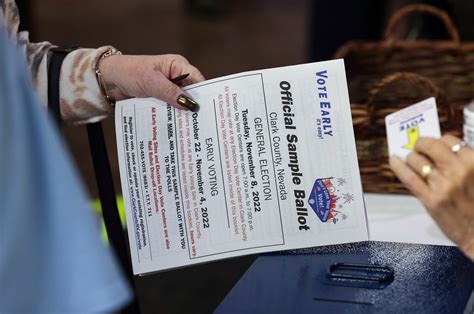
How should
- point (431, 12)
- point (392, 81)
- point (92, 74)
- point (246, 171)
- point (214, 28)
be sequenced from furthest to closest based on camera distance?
1. point (214, 28)
2. point (431, 12)
3. point (392, 81)
4. point (92, 74)
5. point (246, 171)

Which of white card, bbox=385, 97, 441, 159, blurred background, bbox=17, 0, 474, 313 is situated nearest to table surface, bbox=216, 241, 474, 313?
white card, bbox=385, 97, 441, 159

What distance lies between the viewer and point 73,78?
1.12 meters

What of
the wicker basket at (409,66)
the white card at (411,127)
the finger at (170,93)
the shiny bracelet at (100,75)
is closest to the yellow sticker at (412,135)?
the white card at (411,127)

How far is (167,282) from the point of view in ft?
3.68

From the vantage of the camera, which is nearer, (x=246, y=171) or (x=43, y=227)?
(x=43, y=227)

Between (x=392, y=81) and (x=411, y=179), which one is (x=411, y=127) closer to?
(x=411, y=179)

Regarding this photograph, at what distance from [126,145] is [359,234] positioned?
0.31 m

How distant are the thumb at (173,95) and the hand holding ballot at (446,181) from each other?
273mm

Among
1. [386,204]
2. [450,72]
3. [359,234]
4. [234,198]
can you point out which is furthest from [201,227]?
[450,72]

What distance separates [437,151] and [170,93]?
1.15ft

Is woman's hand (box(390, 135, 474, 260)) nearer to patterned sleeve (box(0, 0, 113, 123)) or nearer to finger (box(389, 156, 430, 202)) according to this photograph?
finger (box(389, 156, 430, 202))

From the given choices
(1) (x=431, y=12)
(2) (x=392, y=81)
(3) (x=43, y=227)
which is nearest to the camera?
(3) (x=43, y=227)

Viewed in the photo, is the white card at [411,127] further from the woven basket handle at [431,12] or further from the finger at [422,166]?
the woven basket handle at [431,12]

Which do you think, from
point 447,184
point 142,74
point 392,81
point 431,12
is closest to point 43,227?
point 447,184
